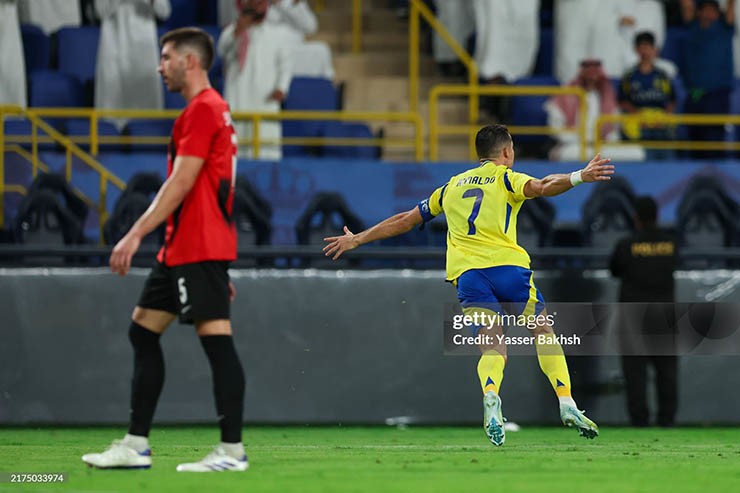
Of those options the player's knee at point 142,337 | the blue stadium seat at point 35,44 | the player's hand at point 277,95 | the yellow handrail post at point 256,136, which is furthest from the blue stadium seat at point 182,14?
the player's knee at point 142,337

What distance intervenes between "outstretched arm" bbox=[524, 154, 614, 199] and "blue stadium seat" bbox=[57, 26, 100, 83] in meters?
9.26

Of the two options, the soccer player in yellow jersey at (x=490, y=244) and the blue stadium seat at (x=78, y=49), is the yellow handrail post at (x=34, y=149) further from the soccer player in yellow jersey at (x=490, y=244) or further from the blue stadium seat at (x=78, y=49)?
the soccer player in yellow jersey at (x=490, y=244)

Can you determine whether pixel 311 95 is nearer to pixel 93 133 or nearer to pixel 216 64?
pixel 216 64

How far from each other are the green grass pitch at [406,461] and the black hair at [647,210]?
1.87m

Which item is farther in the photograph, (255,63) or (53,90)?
(53,90)

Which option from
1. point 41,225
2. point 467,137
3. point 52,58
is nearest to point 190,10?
point 52,58

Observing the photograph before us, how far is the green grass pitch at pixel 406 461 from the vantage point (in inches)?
285

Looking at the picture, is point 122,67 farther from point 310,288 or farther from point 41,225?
point 310,288

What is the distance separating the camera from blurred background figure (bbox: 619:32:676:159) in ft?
53.1

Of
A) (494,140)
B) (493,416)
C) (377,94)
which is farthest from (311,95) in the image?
(493,416)

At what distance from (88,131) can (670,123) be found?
6017mm

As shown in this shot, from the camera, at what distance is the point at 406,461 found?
8.75 m

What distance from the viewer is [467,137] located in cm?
1703

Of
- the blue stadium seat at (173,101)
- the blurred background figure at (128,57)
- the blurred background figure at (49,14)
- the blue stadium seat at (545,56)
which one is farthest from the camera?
the blue stadium seat at (545,56)
